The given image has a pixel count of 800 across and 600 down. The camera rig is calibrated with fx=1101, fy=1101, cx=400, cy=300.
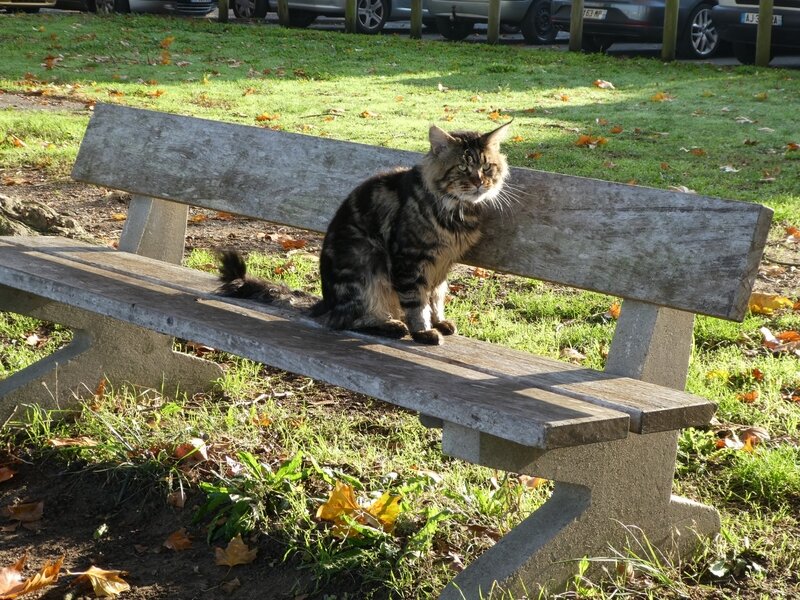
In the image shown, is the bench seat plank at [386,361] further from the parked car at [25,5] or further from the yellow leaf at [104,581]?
the parked car at [25,5]

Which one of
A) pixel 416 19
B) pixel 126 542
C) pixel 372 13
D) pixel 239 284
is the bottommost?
pixel 126 542

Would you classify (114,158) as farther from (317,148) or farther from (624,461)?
(624,461)

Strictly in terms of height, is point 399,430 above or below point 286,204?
below

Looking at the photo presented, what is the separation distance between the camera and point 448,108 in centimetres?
1110

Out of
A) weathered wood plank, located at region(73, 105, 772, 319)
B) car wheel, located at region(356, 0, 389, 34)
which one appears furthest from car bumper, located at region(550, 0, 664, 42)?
weathered wood plank, located at region(73, 105, 772, 319)

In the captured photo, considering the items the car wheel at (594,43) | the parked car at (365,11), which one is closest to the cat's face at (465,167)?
the car wheel at (594,43)

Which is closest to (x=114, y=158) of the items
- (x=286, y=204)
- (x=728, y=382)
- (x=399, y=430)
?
(x=286, y=204)

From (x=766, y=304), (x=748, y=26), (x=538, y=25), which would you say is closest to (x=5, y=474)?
(x=766, y=304)

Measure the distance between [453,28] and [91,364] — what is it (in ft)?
47.4

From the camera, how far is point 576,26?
15.8 m

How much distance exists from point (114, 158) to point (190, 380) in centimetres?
→ 109

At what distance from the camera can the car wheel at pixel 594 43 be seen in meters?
16.4

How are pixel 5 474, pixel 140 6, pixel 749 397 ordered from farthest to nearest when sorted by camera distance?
1. pixel 140 6
2. pixel 749 397
3. pixel 5 474

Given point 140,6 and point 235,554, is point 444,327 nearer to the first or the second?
point 235,554
